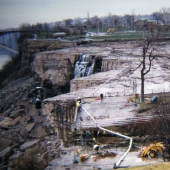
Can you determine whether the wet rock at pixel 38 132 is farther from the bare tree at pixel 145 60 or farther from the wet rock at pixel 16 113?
the bare tree at pixel 145 60

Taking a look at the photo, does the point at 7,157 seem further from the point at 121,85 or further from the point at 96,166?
the point at 121,85

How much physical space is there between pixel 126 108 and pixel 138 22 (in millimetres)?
7537

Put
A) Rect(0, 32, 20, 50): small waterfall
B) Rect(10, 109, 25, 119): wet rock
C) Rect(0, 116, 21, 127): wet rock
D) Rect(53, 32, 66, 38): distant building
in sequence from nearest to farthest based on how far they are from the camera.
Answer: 1. Rect(0, 32, 20, 50): small waterfall
2. Rect(0, 116, 21, 127): wet rock
3. Rect(10, 109, 25, 119): wet rock
4. Rect(53, 32, 66, 38): distant building

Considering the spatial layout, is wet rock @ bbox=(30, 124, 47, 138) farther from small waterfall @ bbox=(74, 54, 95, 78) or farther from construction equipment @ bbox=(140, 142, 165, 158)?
small waterfall @ bbox=(74, 54, 95, 78)

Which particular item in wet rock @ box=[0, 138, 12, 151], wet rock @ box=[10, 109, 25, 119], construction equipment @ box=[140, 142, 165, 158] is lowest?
wet rock @ box=[10, 109, 25, 119]

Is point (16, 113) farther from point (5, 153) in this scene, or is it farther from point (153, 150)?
point (153, 150)

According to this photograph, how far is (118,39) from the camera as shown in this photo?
10.2 m

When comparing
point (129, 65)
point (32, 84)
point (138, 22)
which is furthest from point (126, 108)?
point (138, 22)

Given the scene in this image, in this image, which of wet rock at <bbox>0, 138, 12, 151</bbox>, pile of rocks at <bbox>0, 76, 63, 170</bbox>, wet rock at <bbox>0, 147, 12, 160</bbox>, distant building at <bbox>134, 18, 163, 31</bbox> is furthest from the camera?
distant building at <bbox>134, 18, 163, 31</bbox>

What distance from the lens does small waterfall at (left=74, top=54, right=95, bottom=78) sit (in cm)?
685

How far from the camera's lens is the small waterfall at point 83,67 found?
685 centimetres

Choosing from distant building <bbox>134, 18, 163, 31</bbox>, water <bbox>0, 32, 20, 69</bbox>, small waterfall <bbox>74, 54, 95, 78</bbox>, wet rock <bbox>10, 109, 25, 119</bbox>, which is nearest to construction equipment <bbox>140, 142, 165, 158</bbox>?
water <bbox>0, 32, 20, 69</bbox>

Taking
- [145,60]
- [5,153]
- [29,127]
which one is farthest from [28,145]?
[145,60]

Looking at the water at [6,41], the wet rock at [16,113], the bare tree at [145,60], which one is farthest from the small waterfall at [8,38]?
the bare tree at [145,60]
